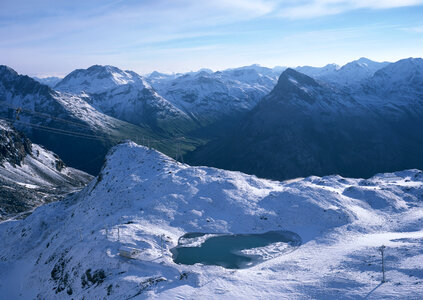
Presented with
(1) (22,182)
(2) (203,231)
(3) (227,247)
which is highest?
(2) (203,231)

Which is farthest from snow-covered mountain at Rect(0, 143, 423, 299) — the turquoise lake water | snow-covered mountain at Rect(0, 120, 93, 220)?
snow-covered mountain at Rect(0, 120, 93, 220)

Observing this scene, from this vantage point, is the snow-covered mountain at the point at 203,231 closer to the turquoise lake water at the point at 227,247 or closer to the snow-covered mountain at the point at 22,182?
the turquoise lake water at the point at 227,247

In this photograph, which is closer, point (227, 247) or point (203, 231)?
point (227, 247)

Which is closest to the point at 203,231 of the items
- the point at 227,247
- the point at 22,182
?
the point at 227,247

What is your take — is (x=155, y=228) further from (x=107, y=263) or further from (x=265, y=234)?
(x=265, y=234)

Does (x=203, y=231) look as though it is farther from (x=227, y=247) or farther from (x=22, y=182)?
(x=22, y=182)

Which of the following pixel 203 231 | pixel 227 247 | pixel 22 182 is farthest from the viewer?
pixel 22 182
